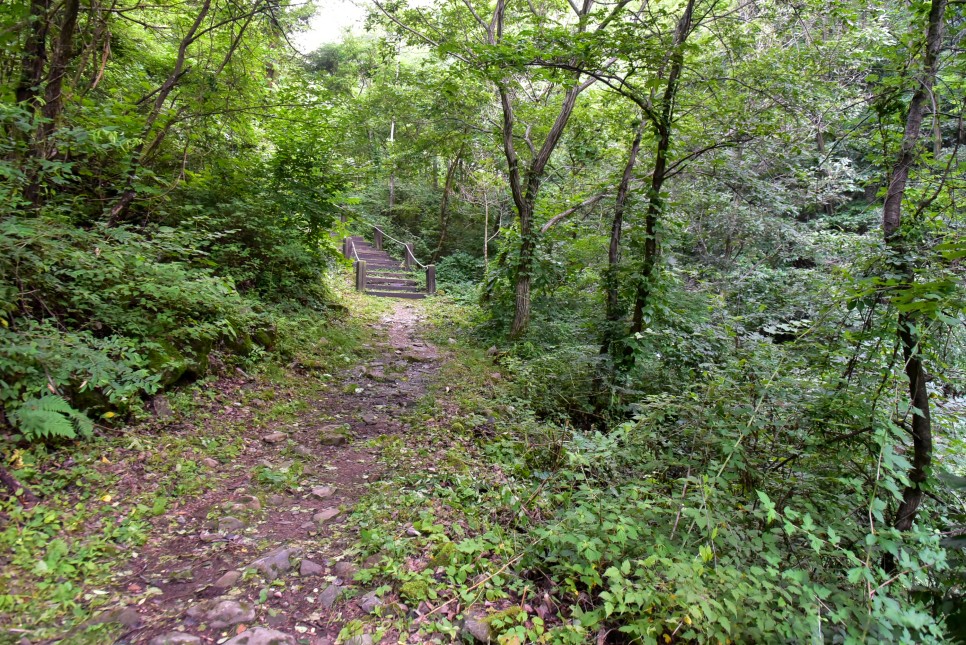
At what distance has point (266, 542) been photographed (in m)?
3.18

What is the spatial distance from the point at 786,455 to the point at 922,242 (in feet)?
5.39

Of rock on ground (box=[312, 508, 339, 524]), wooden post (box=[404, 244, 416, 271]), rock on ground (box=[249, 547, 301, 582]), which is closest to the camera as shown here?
rock on ground (box=[249, 547, 301, 582])

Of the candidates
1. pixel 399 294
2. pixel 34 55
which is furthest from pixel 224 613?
pixel 399 294

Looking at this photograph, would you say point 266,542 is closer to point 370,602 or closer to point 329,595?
point 329,595

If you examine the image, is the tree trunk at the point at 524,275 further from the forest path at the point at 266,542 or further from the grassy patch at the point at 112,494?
the grassy patch at the point at 112,494

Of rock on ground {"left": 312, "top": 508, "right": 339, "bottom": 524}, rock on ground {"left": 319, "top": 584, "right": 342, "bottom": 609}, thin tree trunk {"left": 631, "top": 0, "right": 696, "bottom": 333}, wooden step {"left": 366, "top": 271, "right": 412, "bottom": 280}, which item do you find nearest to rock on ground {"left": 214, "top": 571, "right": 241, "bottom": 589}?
rock on ground {"left": 319, "top": 584, "right": 342, "bottom": 609}

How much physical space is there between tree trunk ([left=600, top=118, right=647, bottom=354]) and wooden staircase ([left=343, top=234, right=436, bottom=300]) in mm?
8006

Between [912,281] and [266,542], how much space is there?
4.39 m

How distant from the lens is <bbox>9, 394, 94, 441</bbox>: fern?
3119 millimetres

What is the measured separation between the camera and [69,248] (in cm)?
388

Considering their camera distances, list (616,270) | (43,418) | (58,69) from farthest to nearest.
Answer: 1. (616,270)
2. (58,69)
3. (43,418)

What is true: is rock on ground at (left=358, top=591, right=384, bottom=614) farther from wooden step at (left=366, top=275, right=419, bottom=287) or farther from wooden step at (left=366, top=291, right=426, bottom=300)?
wooden step at (left=366, top=275, right=419, bottom=287)

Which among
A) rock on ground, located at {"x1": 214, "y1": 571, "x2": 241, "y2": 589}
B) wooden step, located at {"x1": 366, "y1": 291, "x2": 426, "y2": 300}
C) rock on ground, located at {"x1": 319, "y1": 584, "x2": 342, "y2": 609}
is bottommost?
rock on ground, located at {"x1": 319, "y1": 584, "x2": 342, "y2": 609}

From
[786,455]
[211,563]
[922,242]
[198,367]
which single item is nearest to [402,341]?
[198,367]
